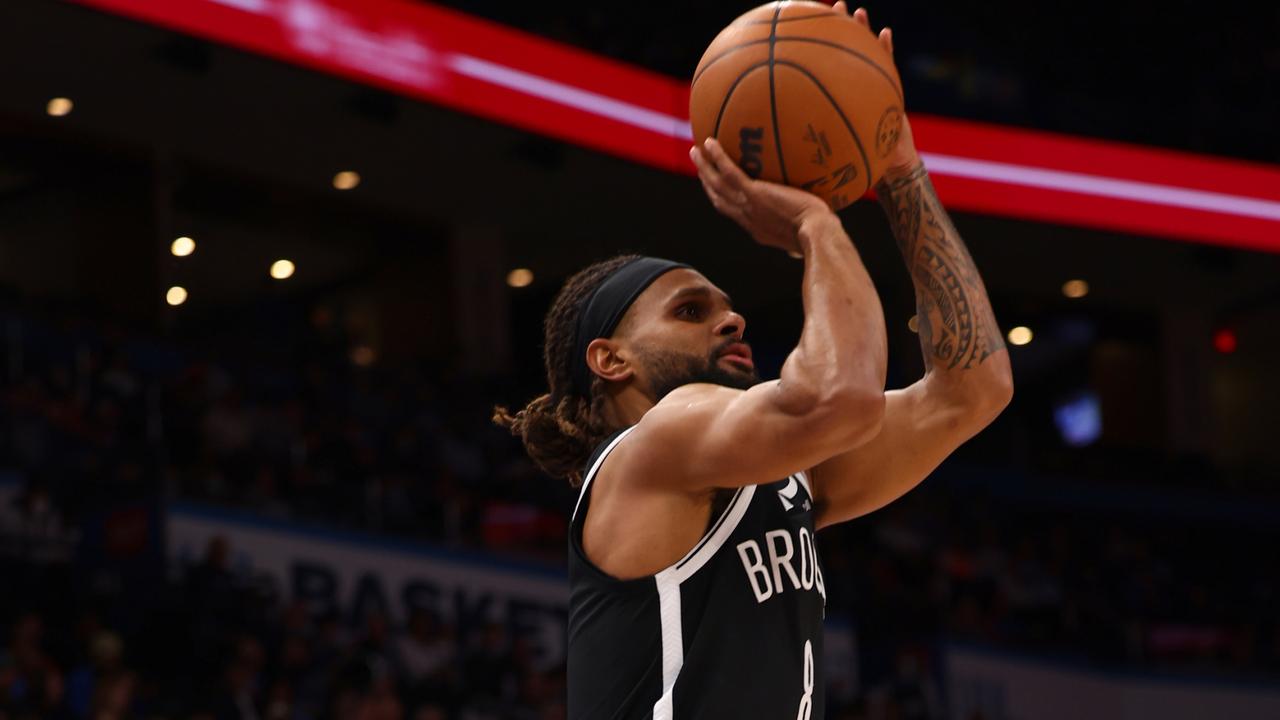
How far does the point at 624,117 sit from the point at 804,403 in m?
12.0

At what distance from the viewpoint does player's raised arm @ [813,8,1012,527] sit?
9.93 feet

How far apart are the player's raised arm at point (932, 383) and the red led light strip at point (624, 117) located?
29.9 ft

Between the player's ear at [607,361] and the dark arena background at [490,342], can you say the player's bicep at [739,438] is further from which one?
the dark arena background at [490,342]

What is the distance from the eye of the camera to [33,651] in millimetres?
7328

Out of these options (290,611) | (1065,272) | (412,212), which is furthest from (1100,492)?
(290,611)

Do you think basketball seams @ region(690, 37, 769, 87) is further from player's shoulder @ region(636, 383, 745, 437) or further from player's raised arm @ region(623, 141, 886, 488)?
player's shoulder @ region(636, 383, 745, 437)

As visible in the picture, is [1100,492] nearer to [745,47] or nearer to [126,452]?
[126,452]

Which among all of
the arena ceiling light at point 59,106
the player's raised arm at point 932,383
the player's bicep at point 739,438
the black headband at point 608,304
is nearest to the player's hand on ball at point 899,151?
the player's raised arm at point 932,383

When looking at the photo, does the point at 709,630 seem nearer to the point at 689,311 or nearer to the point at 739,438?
the point at 739,438

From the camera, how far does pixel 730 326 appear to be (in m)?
2.84

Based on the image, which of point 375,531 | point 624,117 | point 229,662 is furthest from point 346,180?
point 229,662

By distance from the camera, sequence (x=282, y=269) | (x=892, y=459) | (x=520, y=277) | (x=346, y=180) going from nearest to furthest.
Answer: (x=892, y=459) → (x=346, y=180) → (x=282, y=269) → (x=520, y=277)

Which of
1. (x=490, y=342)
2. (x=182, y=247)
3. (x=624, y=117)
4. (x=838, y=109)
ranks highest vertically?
(x=624, y=117)

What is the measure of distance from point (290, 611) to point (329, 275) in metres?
9.92
